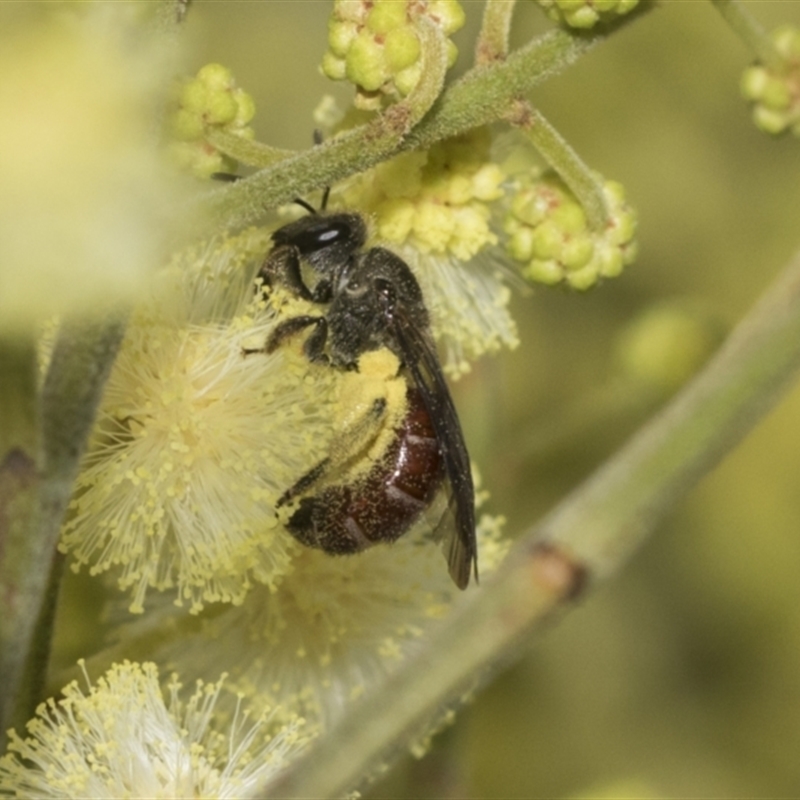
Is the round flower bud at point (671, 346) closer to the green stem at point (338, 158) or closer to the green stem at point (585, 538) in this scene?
the green stem at point (338, 158)

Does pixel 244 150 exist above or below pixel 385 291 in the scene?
above

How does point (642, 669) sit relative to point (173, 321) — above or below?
below

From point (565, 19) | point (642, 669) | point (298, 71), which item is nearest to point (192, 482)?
point (565, 19)

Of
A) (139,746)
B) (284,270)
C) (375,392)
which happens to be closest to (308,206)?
(284,270)

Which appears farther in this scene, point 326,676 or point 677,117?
point 677,117

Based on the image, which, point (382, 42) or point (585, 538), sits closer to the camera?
point (585, 538)

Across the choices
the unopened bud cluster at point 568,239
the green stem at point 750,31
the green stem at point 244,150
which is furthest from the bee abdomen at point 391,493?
the green stem at point 750,31

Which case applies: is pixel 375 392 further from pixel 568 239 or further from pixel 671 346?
pixel 671 346

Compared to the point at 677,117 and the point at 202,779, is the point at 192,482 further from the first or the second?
the point at 677,117
